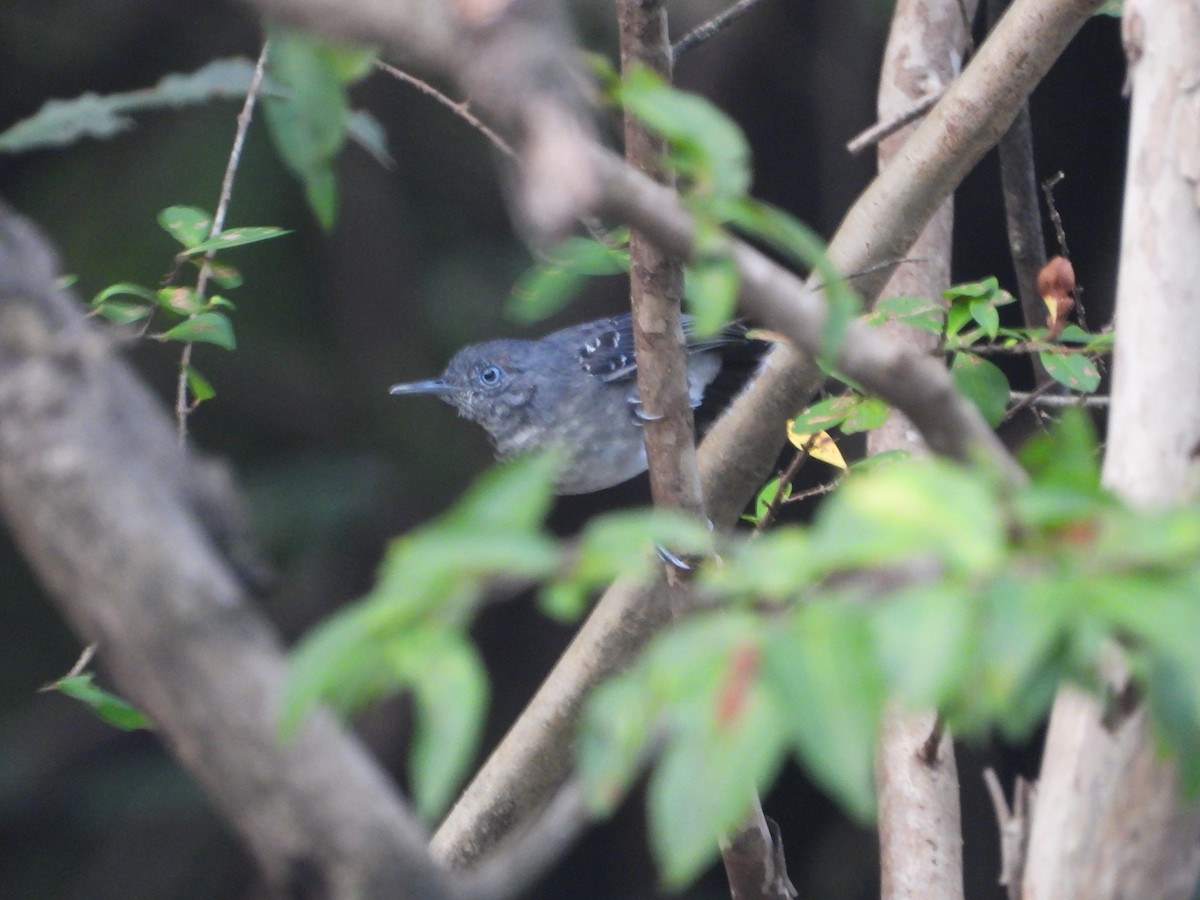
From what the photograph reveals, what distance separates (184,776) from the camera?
465 cm

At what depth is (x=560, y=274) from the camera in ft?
5.42

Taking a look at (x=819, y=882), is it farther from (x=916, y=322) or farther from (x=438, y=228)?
(x=916, y=322)

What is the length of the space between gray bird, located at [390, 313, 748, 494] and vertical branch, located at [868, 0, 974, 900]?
2.36ft

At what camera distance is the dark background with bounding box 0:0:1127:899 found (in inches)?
186

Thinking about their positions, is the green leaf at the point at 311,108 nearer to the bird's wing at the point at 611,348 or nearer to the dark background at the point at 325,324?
the bird's wing at the point at 611,348

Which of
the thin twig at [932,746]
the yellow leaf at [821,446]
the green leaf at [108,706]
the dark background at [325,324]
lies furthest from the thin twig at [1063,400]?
the dark background at [325,324]

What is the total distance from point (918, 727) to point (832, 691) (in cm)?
179

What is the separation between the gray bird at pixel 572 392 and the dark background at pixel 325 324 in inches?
35.1

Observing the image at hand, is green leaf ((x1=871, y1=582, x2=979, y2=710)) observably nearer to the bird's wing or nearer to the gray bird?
the gray bird

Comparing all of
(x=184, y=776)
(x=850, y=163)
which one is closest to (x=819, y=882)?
(x=184, y=776)

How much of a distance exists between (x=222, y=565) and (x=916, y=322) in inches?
50.2

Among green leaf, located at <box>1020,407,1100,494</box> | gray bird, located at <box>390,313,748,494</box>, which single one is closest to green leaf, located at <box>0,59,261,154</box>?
green leaf, located at <box>1020,407,1100,494</box>

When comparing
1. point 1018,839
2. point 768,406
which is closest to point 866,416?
point 768,406

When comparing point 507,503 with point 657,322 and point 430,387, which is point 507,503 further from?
point 430,387
